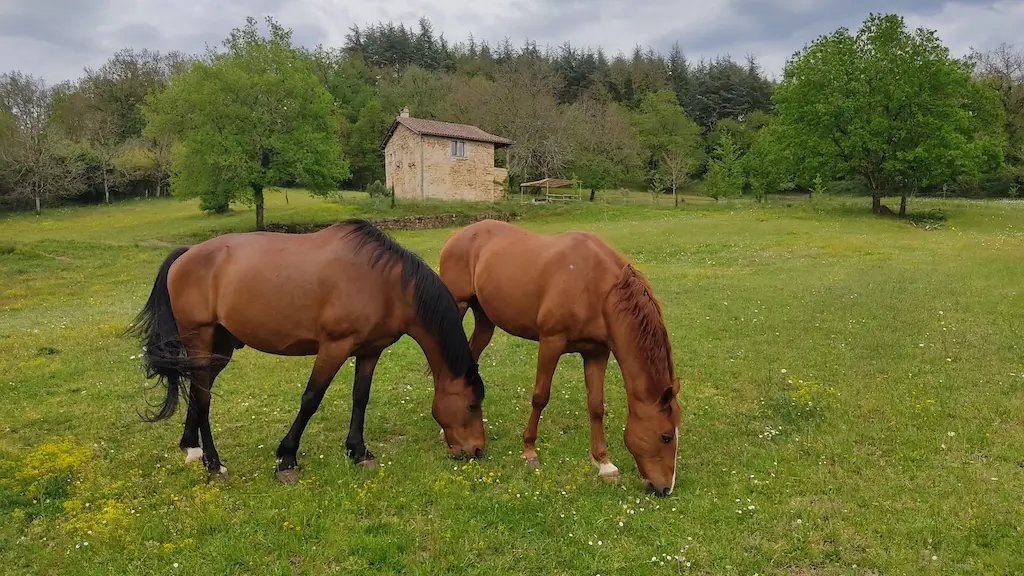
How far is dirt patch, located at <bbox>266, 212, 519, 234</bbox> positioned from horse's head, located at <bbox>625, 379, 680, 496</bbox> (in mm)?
29332

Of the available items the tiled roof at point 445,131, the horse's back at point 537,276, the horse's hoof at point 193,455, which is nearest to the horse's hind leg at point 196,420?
the horse's hoof at point 193,455

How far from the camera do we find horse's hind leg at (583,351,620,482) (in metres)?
5.43

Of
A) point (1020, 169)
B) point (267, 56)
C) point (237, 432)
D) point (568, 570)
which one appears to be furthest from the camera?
point (1020, 169)

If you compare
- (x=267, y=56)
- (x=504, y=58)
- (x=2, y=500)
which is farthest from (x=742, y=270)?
(x=504, y=58)

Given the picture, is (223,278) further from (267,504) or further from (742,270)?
(742,270)

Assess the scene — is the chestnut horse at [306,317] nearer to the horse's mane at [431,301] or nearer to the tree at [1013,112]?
the horse's mane at [431,301]

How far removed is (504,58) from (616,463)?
81.5 meters

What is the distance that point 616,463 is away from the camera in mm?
5656

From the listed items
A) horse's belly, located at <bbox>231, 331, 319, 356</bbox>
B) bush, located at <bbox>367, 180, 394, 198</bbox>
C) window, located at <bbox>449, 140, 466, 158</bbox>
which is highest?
window, located at <bbox>449, 140, 466, 158</bbox>

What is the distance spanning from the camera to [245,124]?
32031 mm

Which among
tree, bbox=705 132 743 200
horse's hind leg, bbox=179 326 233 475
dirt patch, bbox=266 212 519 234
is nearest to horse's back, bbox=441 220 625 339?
horse's hind leg, bbox=179 326 233 475

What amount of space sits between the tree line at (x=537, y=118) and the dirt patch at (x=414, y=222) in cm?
179

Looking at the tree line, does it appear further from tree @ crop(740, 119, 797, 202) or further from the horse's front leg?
the horse's front leg

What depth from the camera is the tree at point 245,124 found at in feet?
103
